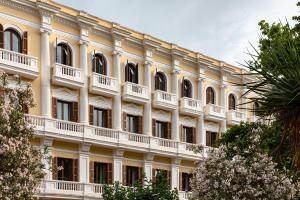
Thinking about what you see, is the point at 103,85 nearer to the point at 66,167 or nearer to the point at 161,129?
the point at 66,167

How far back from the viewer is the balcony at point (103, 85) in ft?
133

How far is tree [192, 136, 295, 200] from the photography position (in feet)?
83.5

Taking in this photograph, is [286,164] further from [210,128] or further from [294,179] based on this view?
[210,128]

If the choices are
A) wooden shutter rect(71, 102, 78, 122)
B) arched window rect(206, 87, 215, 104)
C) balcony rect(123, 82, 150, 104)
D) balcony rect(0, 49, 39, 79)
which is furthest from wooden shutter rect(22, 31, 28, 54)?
arched window rect(206, 87, 215, 104)

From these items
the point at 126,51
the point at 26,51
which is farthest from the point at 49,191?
the point at 126,51

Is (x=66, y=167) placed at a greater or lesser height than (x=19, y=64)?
lesser

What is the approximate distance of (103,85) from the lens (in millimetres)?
41156

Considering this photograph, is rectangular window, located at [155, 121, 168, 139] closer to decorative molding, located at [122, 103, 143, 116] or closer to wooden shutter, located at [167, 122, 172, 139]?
wooden shutter, located at [167, 122, 172, 139]

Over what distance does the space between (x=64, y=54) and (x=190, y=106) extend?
10816 millimetres

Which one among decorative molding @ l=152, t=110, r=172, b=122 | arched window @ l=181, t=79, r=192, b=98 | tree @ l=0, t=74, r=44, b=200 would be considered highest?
arched window @ l=181, t=79, r=192, b=98

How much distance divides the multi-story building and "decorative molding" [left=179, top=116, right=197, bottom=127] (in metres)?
0.08

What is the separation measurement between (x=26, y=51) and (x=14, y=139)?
56.8 feet

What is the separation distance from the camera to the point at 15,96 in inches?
869

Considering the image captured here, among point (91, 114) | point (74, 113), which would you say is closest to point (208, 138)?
point (91, 114)
